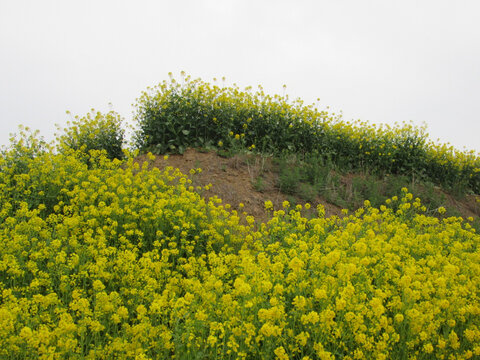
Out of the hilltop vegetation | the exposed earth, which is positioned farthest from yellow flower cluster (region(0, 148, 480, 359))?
the exposed earth

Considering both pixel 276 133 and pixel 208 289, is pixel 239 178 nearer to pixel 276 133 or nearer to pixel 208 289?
pixel 276 133

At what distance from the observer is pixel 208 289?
11.2 ft

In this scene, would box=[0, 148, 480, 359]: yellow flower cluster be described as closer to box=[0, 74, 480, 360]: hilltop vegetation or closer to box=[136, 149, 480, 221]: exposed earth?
box=[0, 74, 480, 360]: hilltop vegetation

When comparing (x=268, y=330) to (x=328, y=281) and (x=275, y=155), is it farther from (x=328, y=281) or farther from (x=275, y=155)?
(x=275, y=155)

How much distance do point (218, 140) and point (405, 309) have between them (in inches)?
236

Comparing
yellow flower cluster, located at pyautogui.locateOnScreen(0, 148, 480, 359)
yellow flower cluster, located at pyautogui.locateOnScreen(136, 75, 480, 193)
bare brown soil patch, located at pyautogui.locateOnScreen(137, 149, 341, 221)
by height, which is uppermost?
yellow flower cluster, located at pyautogui.locateOnScreen(136, 75, 480, 193)

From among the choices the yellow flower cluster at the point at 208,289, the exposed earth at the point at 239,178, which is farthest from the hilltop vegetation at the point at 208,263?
the exposed earth at the point at 239,178

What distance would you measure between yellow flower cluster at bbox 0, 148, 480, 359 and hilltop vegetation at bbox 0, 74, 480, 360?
18mm

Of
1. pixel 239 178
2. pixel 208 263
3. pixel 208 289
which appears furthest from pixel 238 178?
pixel 208 289

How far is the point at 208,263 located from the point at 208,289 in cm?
143

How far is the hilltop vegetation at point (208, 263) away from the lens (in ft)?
9.45

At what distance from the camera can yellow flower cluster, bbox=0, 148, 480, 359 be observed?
2.83 m

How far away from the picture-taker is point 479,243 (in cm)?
561

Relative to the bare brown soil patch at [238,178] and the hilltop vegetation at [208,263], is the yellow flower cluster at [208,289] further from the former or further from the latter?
the bare brown soil patch at [238,178]
